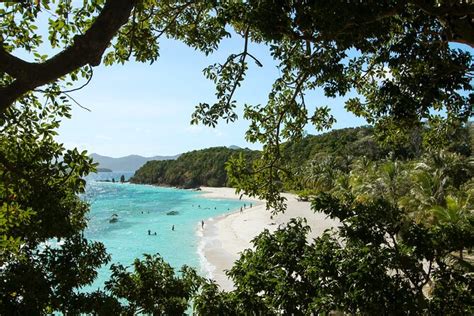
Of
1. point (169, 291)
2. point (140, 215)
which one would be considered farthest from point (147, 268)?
point (140, 215)

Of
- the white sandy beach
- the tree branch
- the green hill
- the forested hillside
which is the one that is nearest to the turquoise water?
the white sandy beach

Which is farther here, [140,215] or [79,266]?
[140,215]

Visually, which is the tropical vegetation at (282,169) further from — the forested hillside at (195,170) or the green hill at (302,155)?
the forested hillside at (195,170)

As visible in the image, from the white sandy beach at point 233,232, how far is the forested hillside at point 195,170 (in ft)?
186

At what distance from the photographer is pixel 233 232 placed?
42.0 m

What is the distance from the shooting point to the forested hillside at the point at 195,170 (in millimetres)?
116062

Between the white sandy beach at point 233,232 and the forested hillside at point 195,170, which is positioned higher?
the forested hillside at point 195,170

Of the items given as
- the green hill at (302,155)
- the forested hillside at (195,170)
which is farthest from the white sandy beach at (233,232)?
the forested hillside at (195,170)

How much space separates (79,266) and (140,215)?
197ft

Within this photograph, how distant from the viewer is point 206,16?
749 centimetres

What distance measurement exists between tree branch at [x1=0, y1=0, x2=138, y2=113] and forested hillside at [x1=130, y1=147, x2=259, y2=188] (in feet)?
343

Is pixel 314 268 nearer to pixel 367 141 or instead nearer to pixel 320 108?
pixel 320 108

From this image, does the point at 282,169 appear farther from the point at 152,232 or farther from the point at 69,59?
the point at 152,232

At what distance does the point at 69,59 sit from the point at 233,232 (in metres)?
40.1
